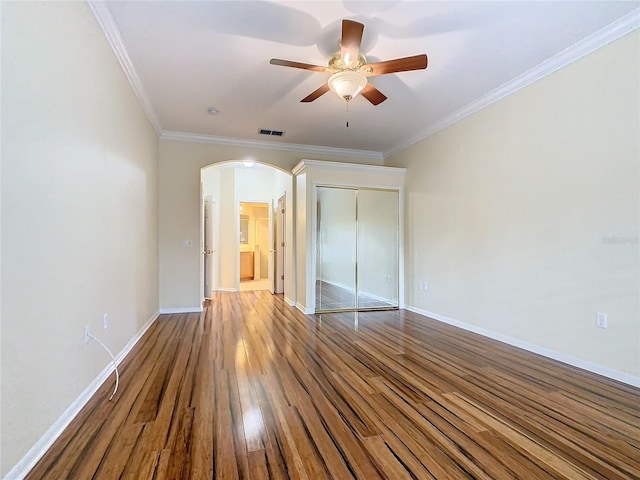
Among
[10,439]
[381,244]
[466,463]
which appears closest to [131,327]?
[10,439]

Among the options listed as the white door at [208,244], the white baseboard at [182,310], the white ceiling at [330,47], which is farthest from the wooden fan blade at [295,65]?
the white door at [208,244]

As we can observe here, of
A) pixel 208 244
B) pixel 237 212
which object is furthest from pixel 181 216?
pixel 237 212

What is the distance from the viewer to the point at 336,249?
512 cm

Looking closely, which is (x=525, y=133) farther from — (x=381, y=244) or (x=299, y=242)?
(x=299, y=242)

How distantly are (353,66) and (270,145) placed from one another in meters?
2.93

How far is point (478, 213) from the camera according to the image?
378 cm

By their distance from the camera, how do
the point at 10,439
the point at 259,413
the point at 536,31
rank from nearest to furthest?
1. the point at 10,439
2. the point at 259,413
3. the point at 536,31

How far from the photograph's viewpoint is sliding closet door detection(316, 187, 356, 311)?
500 cm

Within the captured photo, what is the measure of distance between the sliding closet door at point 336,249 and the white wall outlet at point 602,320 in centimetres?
308

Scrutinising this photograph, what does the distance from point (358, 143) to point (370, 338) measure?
3.32 m

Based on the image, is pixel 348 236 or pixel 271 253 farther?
pixel 271 253

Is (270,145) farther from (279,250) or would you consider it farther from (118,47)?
(118,47)

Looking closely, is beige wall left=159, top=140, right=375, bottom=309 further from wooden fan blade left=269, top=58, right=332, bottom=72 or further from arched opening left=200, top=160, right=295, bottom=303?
wooden fan blade left=269, top=58, right=332, bottom=72

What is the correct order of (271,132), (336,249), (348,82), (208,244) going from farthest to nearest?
(208,244)
(336,249)
(271,132)
(348,82)
